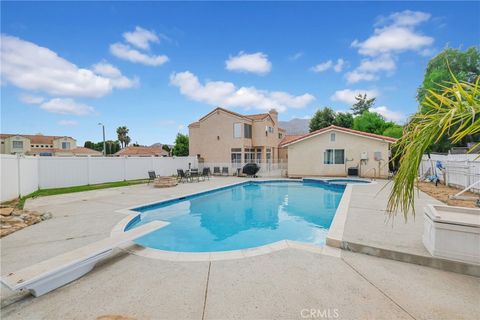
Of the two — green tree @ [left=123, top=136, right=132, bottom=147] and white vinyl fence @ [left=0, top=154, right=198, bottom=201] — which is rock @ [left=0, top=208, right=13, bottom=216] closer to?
white vinyl fence @ [left=0, top=154, right=198, bottom=201]

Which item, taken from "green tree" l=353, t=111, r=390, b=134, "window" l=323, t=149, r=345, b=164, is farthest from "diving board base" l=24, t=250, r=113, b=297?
"green tree" l=353, t=111, r=390, b=134

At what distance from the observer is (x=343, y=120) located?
33562 mm

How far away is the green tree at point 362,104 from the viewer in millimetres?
44312

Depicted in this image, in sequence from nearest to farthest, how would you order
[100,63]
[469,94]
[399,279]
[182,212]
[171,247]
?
[469,94] < [399,279] < [171,247] < [182,212] < [100,63]

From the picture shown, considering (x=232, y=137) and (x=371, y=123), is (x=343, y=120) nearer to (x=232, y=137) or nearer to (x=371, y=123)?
(x=371, y=123)

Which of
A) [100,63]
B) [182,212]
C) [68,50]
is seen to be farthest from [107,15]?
[182,212]

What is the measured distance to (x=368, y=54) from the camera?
15258 millimetres

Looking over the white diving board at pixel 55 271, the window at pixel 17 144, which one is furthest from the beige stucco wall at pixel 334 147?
the window at pixel 17 144

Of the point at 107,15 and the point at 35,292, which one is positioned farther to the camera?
the point at 107,15

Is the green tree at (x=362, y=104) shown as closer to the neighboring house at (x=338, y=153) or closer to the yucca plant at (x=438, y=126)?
the neighboring house at (x=338, y=153)

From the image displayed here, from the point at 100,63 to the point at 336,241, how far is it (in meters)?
17.2

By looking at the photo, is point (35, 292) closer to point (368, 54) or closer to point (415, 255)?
point (415, 255)

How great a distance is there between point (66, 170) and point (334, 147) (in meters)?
19.6

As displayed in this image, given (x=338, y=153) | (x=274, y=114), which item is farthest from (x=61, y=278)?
(x=274, y=114)
